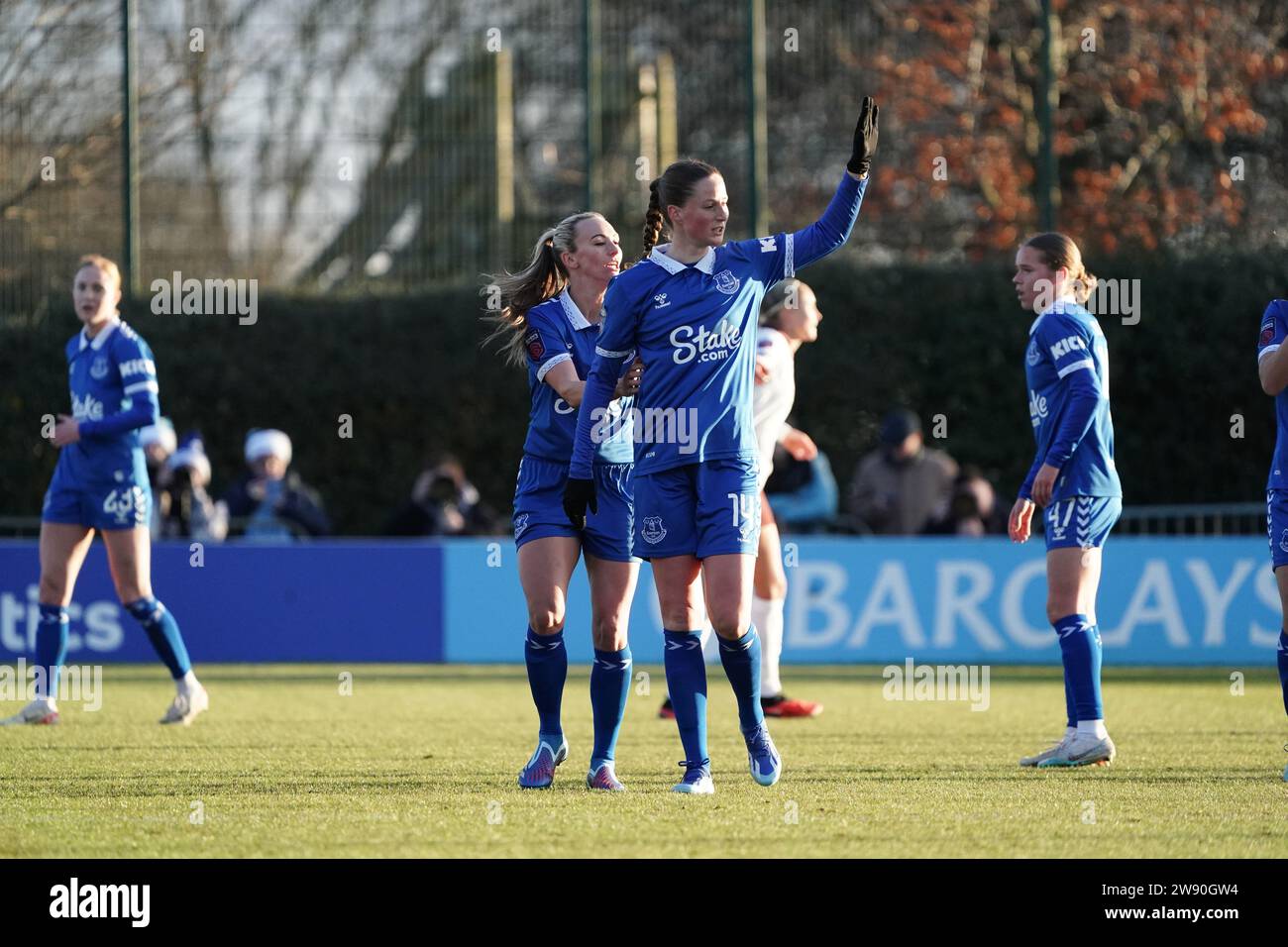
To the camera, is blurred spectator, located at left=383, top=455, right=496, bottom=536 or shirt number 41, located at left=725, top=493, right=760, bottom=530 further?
blurred spectator, located at left=383, top=455, right=496, bottom=536

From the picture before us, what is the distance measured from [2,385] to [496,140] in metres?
5.24

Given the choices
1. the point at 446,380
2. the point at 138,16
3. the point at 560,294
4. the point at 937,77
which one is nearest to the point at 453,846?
the point at 560,294

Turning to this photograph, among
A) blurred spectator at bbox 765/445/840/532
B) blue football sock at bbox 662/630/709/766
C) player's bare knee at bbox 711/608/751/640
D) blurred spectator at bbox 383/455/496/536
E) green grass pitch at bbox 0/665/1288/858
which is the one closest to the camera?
green grass pitch at bbox 0/665/1288/858

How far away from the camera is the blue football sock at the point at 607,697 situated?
717cm

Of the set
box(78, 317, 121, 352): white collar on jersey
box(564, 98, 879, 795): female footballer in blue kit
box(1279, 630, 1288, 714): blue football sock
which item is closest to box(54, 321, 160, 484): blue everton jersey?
box(78, 317, 121, 352): white collar on jersey

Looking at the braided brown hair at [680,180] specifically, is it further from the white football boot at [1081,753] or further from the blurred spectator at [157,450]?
the blurred spectator at [157,450]

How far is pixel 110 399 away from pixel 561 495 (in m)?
3.62

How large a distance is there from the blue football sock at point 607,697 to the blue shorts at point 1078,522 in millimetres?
1945

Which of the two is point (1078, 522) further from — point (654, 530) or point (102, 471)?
point (102, 471)

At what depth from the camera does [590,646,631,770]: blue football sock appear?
717 cm

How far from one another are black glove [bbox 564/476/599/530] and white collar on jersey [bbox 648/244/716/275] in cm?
80

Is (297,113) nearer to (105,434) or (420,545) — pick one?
(420,545)

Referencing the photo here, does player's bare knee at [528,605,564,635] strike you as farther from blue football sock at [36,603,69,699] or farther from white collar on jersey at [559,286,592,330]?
blue football sock at [36,603,69,699]

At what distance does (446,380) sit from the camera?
1878 cm
